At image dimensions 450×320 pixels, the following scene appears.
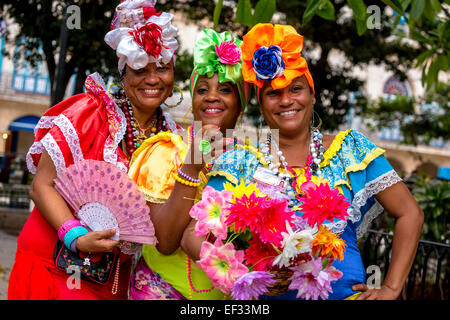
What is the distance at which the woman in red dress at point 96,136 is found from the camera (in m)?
2.54

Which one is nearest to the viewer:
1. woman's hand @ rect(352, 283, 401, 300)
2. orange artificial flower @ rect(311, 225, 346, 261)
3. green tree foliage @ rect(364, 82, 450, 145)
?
orange artificial flower @ rect(311, 225, 346, 261)

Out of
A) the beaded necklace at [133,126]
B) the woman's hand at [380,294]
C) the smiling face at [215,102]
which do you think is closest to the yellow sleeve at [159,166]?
the smiling face at [215,102]

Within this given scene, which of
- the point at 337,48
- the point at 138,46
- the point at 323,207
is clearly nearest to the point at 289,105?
the point at 323,207

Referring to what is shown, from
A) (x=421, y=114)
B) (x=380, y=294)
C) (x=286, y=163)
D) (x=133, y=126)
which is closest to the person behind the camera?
(x=380, y=294)

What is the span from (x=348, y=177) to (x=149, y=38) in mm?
1339

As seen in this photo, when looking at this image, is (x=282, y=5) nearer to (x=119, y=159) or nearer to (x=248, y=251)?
(x=119, y=159)

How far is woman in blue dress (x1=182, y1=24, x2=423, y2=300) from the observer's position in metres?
2.27

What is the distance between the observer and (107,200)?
241 cm

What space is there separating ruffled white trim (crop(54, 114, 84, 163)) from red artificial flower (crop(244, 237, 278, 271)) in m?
1.13

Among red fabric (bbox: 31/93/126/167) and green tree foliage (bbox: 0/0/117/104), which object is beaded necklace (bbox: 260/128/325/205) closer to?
red fabric (bbox: 31/93/126/167)

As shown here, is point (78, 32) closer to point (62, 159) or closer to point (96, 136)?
point (96, 136)

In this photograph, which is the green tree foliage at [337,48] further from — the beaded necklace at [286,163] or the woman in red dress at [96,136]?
the beaded necklace at [286,163]

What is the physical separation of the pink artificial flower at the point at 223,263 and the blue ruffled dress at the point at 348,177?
1.38 ft

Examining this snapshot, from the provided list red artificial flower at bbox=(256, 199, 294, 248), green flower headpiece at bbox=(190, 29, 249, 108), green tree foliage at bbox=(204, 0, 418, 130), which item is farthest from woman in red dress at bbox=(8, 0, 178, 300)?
green tree foliage at bbox=(204, 0, 418, 130)
